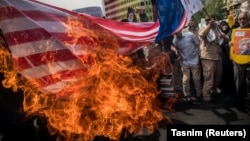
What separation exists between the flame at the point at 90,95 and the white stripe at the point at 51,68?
77 millimetres

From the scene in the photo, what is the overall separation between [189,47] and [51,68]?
388cm

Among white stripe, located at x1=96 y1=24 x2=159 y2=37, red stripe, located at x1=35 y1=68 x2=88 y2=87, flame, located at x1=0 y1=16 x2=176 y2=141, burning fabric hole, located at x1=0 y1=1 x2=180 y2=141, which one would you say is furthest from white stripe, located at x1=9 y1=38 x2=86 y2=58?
white stripe, located at x1=96 y1=24 x2=159 y2=37

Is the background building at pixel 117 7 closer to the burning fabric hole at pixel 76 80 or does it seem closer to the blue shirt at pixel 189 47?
the blue shirt at pixel 189 47

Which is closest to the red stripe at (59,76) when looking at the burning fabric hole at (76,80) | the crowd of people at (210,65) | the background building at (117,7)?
the burning fabric hole at (76,80)

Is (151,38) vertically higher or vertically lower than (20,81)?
higher

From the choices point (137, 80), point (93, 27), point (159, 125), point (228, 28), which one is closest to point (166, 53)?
point (228, 28)

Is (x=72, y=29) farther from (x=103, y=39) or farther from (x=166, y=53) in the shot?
(x=166, y=53)

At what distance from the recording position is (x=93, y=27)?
4180mm

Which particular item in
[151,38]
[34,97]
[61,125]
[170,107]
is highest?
[151,38]

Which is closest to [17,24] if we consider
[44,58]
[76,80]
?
[44,58]

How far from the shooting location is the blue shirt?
266 inches

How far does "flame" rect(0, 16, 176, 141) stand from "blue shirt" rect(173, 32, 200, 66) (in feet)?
9.20

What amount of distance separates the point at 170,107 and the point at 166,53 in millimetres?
1812

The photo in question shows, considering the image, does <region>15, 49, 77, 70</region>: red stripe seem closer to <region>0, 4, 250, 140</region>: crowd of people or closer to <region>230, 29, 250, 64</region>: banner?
<region>0, 4, 250, 140</region>: crowd of people
